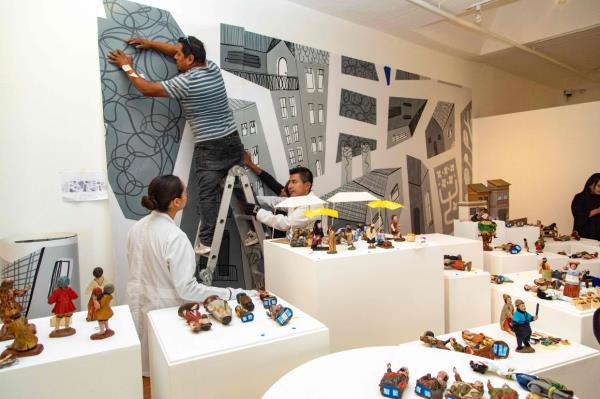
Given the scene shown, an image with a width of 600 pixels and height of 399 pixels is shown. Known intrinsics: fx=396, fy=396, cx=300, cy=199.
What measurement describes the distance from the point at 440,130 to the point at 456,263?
141 inches

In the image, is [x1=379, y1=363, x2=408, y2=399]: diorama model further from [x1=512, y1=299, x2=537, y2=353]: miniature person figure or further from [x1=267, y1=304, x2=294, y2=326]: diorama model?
[x1=512, y1=299, x2=537, y2=353]: miniature person figure

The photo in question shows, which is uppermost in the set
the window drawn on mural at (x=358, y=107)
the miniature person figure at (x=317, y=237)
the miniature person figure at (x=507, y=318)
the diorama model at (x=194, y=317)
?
the window drawn on mural at (x=358, y=107)

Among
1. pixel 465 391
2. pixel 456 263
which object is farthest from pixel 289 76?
pixel 465 391

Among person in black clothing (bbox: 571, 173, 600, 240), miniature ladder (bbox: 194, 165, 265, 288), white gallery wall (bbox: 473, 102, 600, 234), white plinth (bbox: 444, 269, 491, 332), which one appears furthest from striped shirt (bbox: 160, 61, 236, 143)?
white gallery wall (bbox: 473, 102, 600, 234)

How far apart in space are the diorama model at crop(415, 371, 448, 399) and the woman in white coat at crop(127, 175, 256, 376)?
1.33 meters

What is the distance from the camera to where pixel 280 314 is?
2.06m

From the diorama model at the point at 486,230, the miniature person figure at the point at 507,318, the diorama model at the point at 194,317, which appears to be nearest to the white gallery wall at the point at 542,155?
the diorama model at the point at 486,230

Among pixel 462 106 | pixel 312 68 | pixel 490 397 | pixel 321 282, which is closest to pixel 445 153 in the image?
pixel 462 106

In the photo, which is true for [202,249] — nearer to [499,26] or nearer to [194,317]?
[194,317]

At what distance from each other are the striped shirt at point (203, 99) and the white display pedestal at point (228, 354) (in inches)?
75.9

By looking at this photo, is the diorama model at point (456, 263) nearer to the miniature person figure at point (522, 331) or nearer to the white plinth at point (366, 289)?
the white plinth at point (366, 289)

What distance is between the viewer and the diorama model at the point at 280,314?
79.9 inches

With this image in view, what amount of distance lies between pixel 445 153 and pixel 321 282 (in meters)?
4.66

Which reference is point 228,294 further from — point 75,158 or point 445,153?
point 445,153
